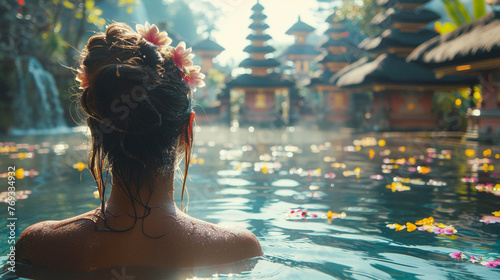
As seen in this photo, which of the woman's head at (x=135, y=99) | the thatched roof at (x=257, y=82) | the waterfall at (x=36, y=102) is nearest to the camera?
the woman's head at (x=135, y=99)

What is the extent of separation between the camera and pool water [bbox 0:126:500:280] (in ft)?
9.62

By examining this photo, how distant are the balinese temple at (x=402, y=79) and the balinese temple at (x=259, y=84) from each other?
1027cm

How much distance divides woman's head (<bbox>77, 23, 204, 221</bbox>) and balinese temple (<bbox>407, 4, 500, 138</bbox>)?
10725mm

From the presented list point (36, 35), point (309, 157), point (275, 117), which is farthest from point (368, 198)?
point (275, 117)

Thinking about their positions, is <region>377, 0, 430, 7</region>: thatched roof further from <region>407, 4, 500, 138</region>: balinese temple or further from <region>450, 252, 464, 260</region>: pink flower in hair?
<region>450, 252, 464, 260</region>: pink flower in hair

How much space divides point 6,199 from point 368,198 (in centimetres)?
411

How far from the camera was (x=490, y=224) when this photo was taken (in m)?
4.27

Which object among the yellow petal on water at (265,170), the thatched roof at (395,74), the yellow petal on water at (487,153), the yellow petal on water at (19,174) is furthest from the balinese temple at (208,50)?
the yellow petal on water at (19,174)

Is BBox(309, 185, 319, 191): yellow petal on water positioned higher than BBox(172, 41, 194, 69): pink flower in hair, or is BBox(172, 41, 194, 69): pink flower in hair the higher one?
BBox(172, 41, 194, 69): pink flower in hair

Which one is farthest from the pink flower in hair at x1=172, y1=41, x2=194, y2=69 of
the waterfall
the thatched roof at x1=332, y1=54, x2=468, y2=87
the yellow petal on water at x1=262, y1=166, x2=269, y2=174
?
the waterfall

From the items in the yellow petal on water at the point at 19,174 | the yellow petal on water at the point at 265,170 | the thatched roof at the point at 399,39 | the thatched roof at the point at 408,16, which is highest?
the thatched roof at the point at 408,16

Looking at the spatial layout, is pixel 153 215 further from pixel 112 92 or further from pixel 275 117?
pixel 275 117

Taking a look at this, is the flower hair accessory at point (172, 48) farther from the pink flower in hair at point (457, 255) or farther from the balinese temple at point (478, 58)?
the balinese temple at point (478, 58)

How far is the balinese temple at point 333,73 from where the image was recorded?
31.6 m
